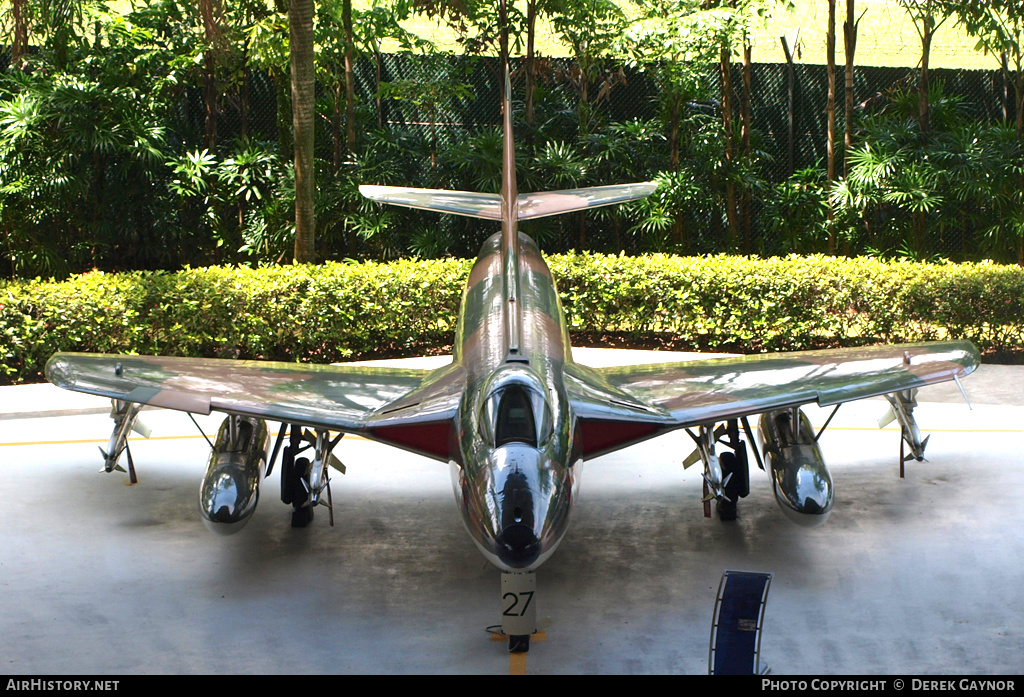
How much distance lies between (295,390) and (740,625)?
4982mm

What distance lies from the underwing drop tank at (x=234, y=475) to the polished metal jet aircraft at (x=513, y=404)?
0.04ft

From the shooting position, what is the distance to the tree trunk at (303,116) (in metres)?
14.8

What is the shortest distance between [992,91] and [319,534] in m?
19.4

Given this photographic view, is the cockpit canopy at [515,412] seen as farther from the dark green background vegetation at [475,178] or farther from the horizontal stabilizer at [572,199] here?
the dark green background vegetation at [475,178]

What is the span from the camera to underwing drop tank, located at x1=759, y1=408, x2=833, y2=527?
8.12 m

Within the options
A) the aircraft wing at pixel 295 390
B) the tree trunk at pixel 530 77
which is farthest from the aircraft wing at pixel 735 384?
the tree trunk at pixel 530 77

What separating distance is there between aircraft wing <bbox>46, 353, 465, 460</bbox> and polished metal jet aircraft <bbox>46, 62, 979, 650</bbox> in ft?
0.06

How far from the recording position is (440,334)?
16.6 metres

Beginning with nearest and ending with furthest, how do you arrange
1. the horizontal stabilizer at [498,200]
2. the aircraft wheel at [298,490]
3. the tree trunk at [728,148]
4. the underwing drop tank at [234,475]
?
the underwing drop tank at [234,475] < the aircraft wheel at [298,490] < the horizontal stabilizer at [498,200] < the tree trunk at [728,148]

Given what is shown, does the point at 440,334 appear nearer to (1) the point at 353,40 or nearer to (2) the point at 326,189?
(2) the point at 326,189

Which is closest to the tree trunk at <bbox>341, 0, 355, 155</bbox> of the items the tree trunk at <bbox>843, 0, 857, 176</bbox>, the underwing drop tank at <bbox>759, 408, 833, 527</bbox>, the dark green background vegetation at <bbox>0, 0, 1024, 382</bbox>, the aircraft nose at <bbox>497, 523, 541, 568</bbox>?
the dark green background vegetation at <bbox>0, 0, 1024, 382</bbox>

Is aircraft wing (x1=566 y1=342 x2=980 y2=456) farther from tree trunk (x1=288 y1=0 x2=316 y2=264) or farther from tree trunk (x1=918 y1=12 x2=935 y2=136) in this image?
tree trunk (x1=918 y1=12 x2=935 y2=136)

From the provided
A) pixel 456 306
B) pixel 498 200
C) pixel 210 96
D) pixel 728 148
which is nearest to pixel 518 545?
pixel 498 200

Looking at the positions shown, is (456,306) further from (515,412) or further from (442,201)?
(515,412)
